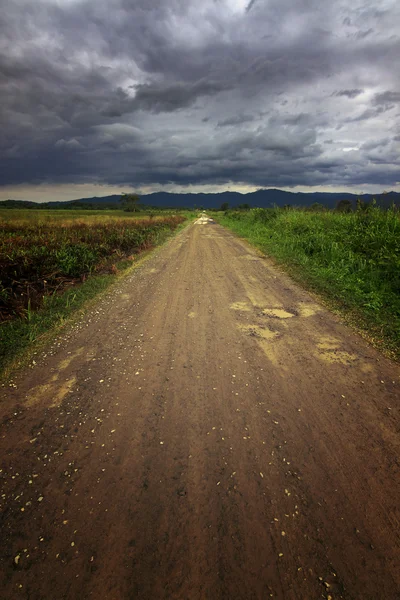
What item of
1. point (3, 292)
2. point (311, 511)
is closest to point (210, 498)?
point (311, 511)

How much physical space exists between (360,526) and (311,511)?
0.31 metres

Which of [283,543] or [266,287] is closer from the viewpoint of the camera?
[283,543]

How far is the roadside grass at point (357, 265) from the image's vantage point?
15.9 feet

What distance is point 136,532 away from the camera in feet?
5.88

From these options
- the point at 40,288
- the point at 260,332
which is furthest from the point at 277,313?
the point at 40,288

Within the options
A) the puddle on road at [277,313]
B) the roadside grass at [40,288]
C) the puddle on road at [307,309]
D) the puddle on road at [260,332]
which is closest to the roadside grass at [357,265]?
the puddle on road at [307,309]

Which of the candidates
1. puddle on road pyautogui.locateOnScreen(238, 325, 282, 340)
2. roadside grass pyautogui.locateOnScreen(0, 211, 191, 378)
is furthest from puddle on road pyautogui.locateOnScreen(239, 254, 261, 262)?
puddle on road pyautogui.locateOnScreen(238, 325, 282, 340)

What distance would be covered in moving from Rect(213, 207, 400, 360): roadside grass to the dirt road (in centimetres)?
86

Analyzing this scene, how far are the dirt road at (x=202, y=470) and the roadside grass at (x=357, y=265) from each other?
0.86 meters

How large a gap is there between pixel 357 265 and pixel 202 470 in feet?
23.5

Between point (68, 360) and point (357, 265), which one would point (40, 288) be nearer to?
point (68, 360)

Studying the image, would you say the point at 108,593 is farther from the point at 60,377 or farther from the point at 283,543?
the point at 60,377

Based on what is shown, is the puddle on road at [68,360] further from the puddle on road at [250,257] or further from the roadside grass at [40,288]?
the puddle on road at [250,257]

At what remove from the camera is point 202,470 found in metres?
2.20
